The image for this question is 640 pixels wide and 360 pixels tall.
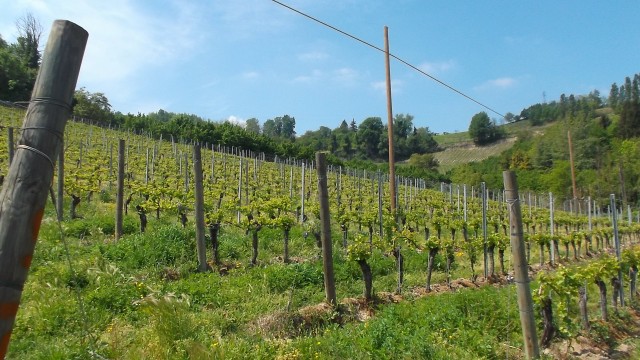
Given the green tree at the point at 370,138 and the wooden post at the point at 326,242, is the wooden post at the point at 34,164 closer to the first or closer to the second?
the wooden post at the point at 326,242

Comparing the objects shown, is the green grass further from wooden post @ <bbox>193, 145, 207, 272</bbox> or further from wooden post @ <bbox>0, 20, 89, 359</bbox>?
wooden post @ <bbox>0, 20, 89, 359</bbox>

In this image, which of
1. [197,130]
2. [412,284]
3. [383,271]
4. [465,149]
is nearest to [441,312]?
[412,284]

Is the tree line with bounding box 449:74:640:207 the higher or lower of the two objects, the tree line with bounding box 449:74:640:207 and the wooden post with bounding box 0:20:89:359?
the higher

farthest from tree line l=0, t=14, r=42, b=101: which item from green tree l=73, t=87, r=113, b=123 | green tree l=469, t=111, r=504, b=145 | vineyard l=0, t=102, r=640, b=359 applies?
green tree l=469, t=111, r=504, b=145

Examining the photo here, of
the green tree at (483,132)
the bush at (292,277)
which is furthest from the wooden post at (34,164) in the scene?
the green tree at (483,132)

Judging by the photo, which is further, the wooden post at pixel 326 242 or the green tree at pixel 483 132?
the green tree at pixel 483 132

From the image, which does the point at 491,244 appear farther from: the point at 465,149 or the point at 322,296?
the point at 465,149

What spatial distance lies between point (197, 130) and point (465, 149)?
2160 inches

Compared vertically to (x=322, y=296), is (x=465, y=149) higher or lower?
higher

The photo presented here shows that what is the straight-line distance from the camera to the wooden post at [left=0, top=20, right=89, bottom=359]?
235 centimetres

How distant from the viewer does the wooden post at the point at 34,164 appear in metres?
2.35

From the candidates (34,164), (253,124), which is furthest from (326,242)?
(253,124)

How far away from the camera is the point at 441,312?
6.87 m

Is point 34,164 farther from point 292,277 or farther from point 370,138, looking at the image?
point 370,138
